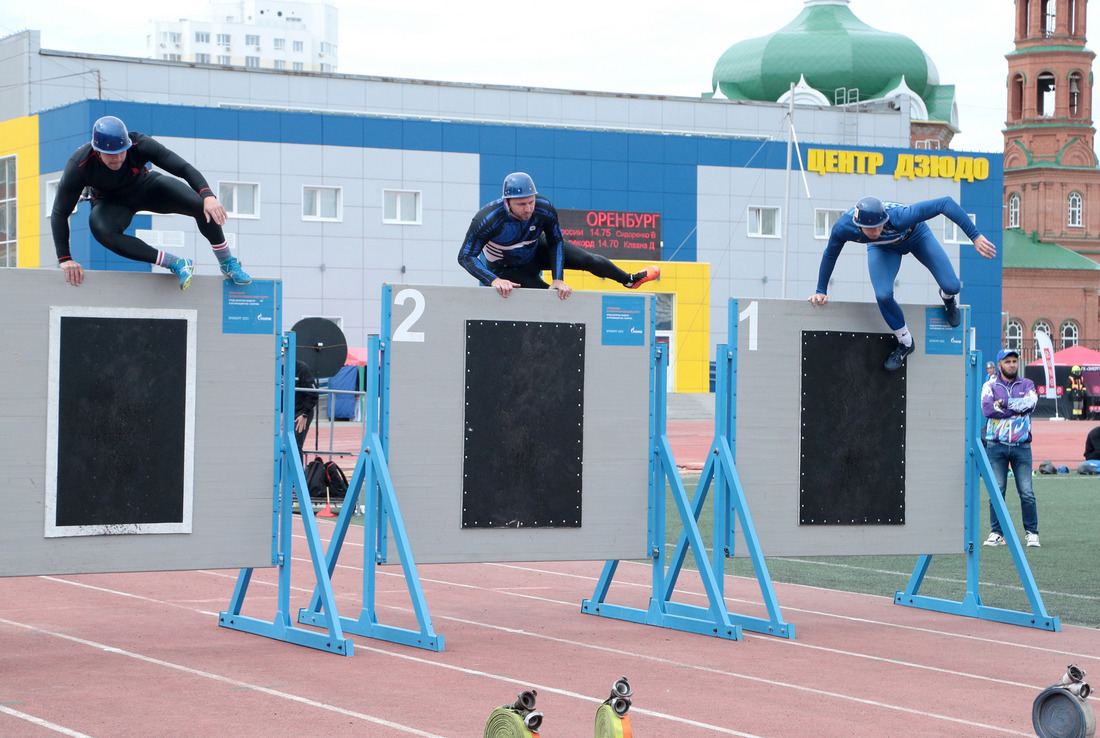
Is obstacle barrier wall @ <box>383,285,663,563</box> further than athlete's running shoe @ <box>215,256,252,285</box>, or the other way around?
obstacle barrier wall @ <box>383,285,663,563</box>

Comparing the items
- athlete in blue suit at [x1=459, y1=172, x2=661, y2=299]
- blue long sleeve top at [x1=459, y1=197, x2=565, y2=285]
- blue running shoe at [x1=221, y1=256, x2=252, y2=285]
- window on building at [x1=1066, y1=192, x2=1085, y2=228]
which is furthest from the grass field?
window on building at [x1=1066, y1=192, x2=1085, y2=228]

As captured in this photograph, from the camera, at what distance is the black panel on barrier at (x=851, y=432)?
36.5 ft

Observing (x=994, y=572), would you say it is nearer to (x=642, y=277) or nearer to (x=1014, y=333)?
(x=642, y=277)

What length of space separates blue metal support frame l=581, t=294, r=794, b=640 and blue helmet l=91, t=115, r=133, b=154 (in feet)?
13.6

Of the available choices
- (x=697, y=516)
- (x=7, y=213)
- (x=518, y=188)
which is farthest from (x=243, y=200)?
(x=697, y=516)

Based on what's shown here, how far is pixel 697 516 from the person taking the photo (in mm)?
10766

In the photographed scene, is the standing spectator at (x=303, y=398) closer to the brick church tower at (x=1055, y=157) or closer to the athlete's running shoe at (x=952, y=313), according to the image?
the athlete's running shoe at (x=952, y=313)

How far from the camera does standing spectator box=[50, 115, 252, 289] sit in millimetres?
9031

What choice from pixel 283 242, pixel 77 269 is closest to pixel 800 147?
pixel 283 242

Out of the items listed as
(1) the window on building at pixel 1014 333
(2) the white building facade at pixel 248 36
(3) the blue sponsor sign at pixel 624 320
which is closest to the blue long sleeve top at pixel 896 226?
Answer: (3) the blue sponsor sign at pixel 624 320

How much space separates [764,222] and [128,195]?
177 ft

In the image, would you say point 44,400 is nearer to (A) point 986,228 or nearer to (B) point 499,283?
(B) point 499,283

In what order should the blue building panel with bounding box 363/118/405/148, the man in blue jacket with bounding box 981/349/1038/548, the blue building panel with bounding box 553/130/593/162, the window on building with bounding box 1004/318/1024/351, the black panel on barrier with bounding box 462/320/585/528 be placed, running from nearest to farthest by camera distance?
the black panel on barrier with bounding box 462/320/585/528 → the man in blue jacket with bounding box 981/349/1038/548 → the blue building panel with bounding box 363/118/405/148 → the blue building panel with bounding box 553/130/593/162 → the window on building with bounding box 1004/318/1024/351

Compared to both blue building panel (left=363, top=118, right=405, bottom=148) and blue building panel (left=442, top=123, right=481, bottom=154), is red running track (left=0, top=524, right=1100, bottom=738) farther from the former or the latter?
blue building panel (left=442, top=123, right=481, bottom=154)
